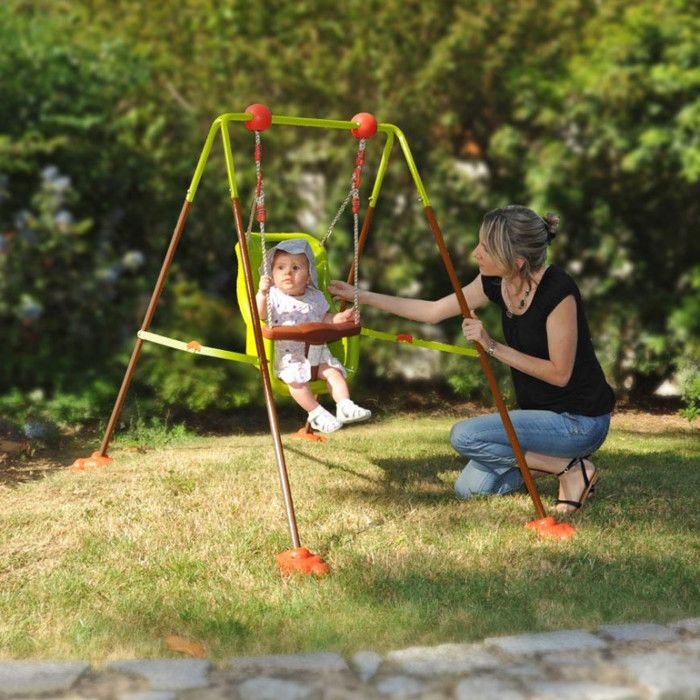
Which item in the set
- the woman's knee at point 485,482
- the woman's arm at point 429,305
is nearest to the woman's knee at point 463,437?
the woman's knee at point 485,482

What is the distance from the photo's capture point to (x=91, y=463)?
17.0 feet

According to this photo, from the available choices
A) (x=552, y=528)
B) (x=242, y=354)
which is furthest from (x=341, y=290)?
(x=552, y=528)

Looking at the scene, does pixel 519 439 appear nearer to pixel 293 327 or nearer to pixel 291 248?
pixel 293 327

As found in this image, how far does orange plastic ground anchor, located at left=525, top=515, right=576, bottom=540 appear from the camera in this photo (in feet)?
12.8

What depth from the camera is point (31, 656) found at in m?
2.98

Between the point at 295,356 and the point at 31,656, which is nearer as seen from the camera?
the point at 31,656

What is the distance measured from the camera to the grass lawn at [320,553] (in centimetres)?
314

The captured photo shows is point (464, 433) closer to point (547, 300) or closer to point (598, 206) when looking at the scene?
point (547, 300)

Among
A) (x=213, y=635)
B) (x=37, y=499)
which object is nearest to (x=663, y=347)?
(x=37, y=499)

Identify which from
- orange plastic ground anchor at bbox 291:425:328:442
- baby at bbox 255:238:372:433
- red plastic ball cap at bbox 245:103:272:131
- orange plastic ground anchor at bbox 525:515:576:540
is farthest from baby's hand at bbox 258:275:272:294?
orange plastic ground anchor at bbox 291:425:328:442

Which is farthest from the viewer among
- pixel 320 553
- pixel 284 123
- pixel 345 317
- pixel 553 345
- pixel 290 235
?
pixel 290 235

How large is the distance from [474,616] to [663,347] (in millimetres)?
4283

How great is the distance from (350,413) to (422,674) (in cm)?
158

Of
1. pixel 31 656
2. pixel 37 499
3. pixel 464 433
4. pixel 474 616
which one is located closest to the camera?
pixel 31 656
